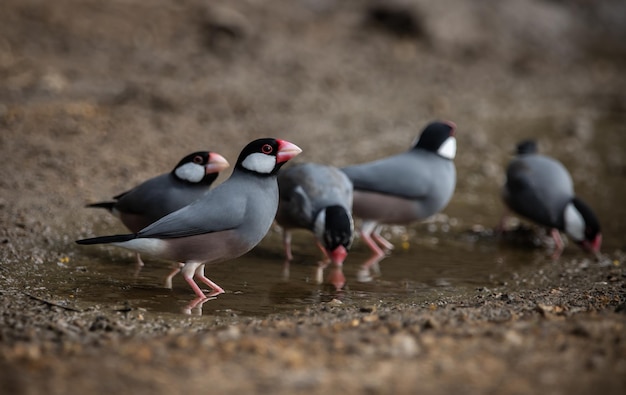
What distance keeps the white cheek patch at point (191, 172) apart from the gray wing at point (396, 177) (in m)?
1.85

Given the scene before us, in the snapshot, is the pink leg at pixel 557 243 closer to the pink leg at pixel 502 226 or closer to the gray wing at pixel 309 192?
the pink leg at pixel 502 226

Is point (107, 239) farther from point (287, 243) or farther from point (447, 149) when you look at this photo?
point (447, 149)

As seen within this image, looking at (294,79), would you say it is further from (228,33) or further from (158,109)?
(158,109)

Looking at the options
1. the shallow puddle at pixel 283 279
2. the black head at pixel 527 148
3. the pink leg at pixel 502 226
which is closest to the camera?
the shallow puddle at pixel 283 279

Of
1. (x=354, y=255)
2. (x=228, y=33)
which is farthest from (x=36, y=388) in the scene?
(x=228, y=33)

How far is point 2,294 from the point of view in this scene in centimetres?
533

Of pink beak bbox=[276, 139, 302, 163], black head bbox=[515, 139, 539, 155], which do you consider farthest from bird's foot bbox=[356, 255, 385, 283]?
black head bbox=[515, 139, 539, 155]

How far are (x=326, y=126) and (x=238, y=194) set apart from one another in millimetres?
5004

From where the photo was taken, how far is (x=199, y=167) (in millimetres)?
6266

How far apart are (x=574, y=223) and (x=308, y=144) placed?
10.6 ft

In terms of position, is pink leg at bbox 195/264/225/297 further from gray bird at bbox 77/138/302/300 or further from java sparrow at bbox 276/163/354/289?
java sparrow at bbox 276/163/354/289

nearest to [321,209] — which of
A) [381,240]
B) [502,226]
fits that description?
[381,240]

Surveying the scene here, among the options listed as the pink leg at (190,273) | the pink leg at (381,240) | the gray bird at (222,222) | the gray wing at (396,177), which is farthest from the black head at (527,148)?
the pink leg at (190,273)

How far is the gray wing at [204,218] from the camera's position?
559cm
